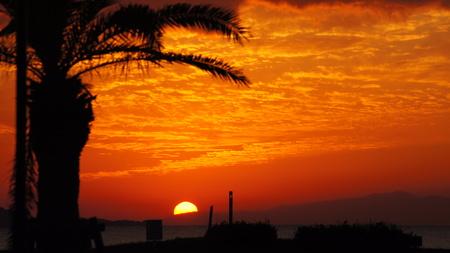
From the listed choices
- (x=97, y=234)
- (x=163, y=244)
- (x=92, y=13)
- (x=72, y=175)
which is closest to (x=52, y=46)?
(x=92, y=13)

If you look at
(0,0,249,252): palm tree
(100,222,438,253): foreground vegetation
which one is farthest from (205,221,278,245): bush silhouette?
(0,0,249,252): palm tree

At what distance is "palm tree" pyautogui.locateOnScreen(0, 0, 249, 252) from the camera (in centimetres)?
1992

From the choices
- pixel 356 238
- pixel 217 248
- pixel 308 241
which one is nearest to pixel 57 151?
pixel 217 248

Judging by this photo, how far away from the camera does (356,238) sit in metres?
24.9

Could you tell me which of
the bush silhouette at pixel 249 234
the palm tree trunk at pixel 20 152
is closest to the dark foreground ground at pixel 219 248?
the bush silhouette at pixel 249 234

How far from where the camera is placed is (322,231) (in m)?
25.4

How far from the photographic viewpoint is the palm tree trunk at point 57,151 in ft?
65.4

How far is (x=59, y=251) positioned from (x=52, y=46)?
5320mm

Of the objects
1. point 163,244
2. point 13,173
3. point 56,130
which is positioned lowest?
point 163,244

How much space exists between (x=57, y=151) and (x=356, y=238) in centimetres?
1032

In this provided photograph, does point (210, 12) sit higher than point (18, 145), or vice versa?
point (210, 12)

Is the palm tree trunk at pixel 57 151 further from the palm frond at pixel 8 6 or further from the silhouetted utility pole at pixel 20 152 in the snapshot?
the silhouetted utility pole at pixel 20 152

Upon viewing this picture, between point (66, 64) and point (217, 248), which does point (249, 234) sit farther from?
point (66, 64)

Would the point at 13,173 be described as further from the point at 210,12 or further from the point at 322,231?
the point at 322,231
